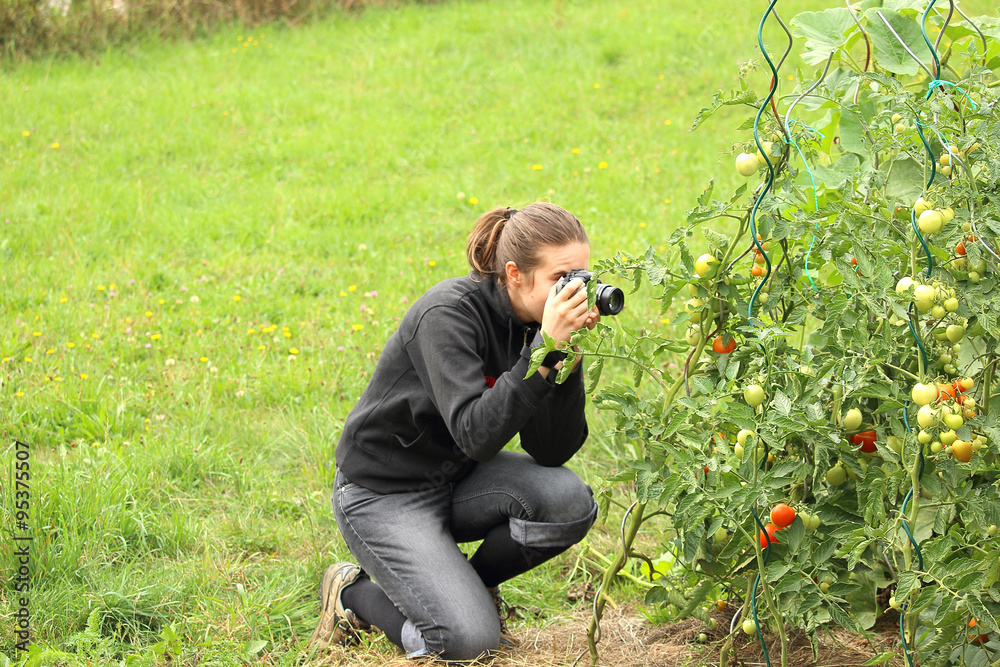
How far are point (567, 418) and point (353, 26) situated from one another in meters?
6.09

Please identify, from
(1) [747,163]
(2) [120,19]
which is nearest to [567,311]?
(1) [747,163]

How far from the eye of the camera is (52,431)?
2.84 meters

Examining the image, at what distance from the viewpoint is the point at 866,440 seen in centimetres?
161

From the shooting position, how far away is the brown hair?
1918 millimetres

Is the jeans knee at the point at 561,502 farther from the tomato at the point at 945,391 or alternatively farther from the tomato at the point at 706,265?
the tomato at the point at 945,391

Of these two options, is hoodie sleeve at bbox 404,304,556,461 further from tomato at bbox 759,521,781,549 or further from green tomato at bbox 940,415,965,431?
green tomato at bbox 940,415,965,431

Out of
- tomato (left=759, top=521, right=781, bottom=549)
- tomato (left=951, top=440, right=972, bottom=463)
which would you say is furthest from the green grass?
tomato (left=951, top=440, right=972, bottom=463)

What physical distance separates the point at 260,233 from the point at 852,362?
11.4 feet

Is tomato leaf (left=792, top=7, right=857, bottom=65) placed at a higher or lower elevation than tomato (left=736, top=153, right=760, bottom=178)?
higher

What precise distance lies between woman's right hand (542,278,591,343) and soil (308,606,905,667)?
735 mm

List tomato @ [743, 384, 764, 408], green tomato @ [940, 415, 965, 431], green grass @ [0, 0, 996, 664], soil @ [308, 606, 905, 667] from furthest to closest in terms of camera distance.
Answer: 1. green grass @ [0, 0, 996, 664]
2. soil @ [308, 606, 905, 667]
3. tomato @ [743, 384, 764, 408]
4. green tomato @ [940, 415, 965, 431]

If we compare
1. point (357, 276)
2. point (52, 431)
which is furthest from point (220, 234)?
point (52, 431)

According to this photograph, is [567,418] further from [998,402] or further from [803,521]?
[998,402]

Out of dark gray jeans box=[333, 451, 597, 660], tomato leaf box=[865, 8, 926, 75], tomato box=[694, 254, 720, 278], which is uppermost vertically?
tomato leaf box=[865, 8, 926, 75]
